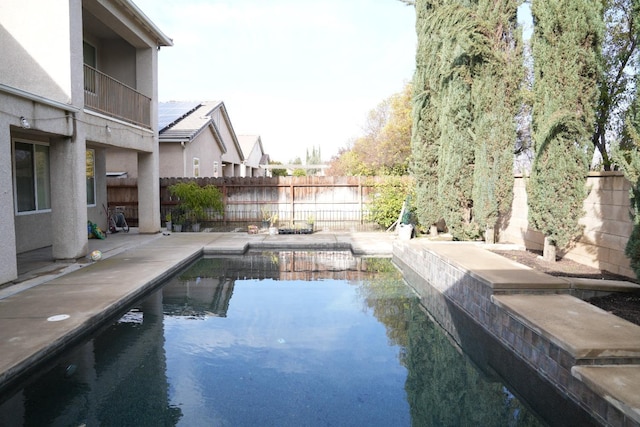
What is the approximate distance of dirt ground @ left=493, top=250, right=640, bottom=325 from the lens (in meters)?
A: 4.89

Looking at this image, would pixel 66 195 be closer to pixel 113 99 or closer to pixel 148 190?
pixel 113 99

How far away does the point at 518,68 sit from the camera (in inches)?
341

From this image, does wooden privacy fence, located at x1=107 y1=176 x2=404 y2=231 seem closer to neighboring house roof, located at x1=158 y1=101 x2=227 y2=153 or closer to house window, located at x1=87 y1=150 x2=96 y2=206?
neighboring house roof, located at x1=158 y1=101 x2=227 y2=153

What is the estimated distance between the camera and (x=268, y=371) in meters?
4.55

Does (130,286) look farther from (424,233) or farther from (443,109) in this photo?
(424,233)

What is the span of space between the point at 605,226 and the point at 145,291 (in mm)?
6859

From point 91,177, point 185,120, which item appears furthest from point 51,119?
point 185,120

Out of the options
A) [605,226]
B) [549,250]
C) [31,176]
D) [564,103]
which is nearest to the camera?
[564,103]

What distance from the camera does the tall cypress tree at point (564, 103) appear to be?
251 inches

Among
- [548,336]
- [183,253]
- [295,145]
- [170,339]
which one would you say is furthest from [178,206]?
[295,145]

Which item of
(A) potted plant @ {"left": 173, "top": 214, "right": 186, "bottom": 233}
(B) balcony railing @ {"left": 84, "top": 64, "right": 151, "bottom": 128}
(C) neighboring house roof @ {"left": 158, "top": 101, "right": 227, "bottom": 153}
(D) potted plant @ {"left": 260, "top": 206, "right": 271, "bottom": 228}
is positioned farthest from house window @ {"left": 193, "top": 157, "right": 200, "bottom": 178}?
(B) balcony railing @ {"left": 84, "top": 64, "right": 151, "bottom": 128}

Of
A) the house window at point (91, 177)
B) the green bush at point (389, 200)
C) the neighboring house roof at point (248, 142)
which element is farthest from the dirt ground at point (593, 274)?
the neighboring house roof at point (248, 142)

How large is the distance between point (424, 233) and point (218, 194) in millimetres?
6777

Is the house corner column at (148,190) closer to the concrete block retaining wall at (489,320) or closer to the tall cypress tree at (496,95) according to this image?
the concrete block retaining wall at (489,320)
